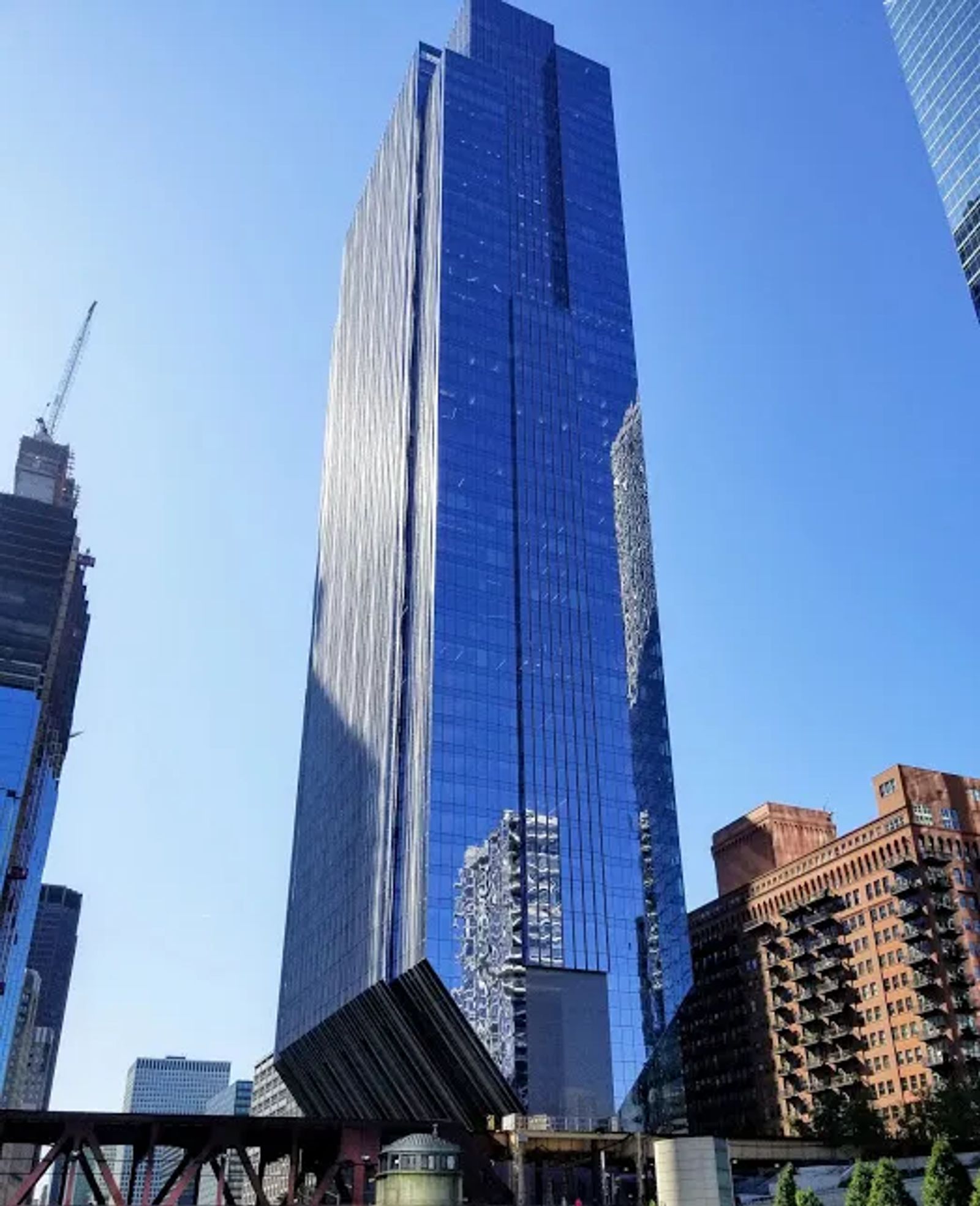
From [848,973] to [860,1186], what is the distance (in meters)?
73.4

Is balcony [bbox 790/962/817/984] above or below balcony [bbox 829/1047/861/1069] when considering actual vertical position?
above

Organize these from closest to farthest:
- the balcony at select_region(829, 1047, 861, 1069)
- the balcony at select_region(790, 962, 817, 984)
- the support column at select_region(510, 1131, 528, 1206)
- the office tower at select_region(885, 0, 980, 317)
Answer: the support column at select_region(510, 1131, 528, 1206) < the office tower at select_region(885, 0, 980, 317) < the balcony at select_region(829, 1047, 861, 1069) < the balcony at select_region(790, 962, 817, 984)

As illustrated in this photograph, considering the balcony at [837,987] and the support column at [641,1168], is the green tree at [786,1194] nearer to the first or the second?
the support column at [641,1168]

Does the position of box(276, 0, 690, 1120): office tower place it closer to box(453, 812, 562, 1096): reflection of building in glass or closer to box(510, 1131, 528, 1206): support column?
box(453, 812, 562, 1096): reflection of building in glass

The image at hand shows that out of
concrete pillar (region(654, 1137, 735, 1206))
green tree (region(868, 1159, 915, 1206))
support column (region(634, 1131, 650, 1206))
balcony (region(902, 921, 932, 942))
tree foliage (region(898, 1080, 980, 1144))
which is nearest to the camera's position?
concrete pillar (region(654, 1137, 735, 1206))

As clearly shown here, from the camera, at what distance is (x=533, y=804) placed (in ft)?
381

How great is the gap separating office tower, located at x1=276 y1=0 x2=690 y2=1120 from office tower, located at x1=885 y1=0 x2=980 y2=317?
137ft

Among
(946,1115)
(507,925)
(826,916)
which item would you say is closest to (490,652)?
(507,925)

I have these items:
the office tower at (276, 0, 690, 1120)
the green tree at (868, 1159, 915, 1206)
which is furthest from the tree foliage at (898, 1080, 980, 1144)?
the green tree at (868, 1159, 915, 1206)

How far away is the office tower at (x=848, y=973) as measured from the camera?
406 feet

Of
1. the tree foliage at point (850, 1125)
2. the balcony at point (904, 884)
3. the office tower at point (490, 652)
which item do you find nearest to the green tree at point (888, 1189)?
the office tower at point (490, 652)

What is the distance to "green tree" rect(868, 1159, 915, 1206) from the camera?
2324 inches

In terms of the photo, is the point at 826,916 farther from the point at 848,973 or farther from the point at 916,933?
the point at 916,933

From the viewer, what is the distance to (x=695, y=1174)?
165 feet
